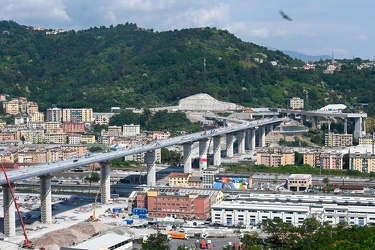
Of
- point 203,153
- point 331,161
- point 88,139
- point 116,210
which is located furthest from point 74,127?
point 116,210

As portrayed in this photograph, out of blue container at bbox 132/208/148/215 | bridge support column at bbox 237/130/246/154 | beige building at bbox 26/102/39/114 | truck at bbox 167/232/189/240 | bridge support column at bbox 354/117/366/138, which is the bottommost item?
truck at bbox 167/232/189/240

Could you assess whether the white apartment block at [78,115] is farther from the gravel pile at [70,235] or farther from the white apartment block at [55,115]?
the gravel pile at [70,235]

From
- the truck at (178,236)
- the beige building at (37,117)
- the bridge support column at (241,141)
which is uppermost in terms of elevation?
the beige building at (37,117)

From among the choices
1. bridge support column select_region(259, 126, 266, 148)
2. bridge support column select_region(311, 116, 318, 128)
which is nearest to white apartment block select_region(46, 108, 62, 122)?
bridge support column select_region(259, 126, 266, 148)

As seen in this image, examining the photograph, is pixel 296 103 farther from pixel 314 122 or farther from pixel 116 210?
pixel 116 210

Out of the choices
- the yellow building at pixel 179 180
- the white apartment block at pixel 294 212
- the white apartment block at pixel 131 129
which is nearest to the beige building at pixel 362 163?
the yellow building at pixel 179 180

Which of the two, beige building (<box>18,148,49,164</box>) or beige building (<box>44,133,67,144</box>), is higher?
beige building (<box>44,133,67,144</box>)

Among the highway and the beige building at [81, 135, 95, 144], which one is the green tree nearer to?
the highway
